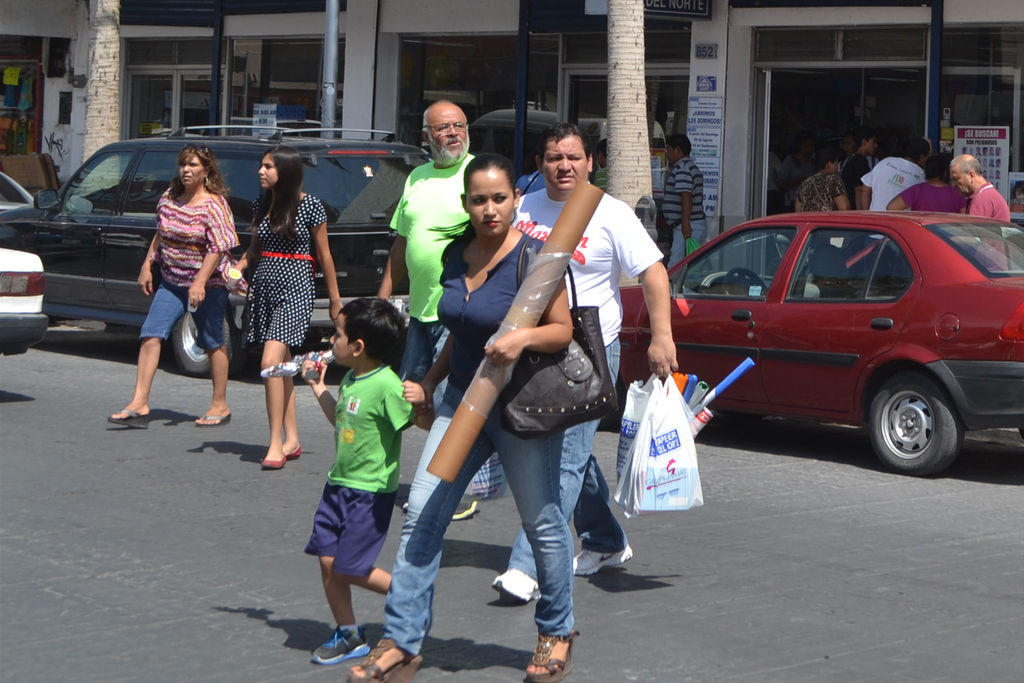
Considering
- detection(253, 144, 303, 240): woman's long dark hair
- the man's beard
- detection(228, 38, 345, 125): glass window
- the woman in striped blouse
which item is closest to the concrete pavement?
the woman in striped blouse

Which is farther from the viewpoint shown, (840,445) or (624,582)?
(840,445)

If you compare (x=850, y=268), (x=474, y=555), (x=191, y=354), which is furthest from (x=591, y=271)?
(x=191, y=354)

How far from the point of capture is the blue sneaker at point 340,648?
5.23m

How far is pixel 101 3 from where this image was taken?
1830 centimetres

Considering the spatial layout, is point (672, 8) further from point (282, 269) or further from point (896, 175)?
point (282, 269)

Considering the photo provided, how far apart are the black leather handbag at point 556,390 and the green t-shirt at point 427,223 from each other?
2.33 m

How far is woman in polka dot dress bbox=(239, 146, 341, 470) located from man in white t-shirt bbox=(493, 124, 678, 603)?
2.54m

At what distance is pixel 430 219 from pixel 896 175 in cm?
734

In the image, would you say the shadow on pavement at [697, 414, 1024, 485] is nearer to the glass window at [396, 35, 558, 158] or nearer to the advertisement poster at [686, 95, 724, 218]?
the advertisement poster at [686, 95, 724, 218]

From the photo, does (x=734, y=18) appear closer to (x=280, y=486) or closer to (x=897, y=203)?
(x=897, y=203)

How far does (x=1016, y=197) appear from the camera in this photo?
1495 centimetres

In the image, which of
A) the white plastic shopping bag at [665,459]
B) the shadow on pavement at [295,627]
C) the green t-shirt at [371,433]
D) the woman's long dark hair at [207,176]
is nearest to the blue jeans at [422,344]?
the white plastic shopping bag at [665,459]

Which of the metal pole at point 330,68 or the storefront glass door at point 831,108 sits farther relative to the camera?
the metal pole at point 330,68

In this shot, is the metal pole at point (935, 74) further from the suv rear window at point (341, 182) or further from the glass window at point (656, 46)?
the suv rear window at point (341, 182)
